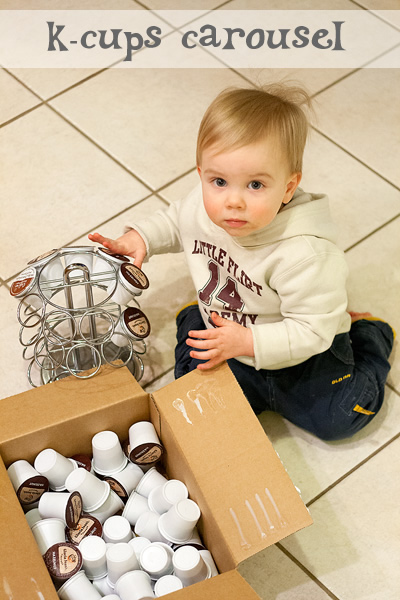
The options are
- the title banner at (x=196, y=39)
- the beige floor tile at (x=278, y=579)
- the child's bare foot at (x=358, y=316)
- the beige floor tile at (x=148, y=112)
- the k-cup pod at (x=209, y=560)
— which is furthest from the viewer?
the title banner at (x=196, y=39)

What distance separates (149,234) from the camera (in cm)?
117

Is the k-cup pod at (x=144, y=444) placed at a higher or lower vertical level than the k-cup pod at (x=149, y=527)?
higher

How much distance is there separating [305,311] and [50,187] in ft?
2.25

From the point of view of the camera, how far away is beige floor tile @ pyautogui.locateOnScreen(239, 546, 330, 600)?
107 cm

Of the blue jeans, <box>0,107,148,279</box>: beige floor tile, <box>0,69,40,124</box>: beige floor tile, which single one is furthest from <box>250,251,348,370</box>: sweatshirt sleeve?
<box>0,69,40,124</box>: beige floor tile

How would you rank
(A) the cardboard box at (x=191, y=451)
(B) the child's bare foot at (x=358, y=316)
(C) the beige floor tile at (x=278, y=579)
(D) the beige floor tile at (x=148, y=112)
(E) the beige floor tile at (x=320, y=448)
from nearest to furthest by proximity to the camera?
(A) the cardboard box at (x=191, y=451) < (C) the beige floor tile at (x=278, y=579) < (E) the beige floor tile at (x=320, y=448) < (B) the child's bare foot at (x=358, y=316) < (D) the beige floor tile at (x=148, y=112)

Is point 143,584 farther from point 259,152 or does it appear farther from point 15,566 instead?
point 259,152

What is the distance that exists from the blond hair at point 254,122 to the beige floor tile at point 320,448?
459 mm

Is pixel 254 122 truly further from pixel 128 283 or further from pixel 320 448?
pixel 320 448

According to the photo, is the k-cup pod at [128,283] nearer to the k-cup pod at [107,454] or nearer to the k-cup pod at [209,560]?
the k-cup pod at [107,454]

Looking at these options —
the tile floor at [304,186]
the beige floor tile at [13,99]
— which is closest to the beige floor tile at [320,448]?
the tile floor at [304,186]

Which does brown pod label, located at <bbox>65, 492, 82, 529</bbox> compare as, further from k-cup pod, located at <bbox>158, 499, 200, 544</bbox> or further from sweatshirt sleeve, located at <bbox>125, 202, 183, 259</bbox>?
sweatshirt sleeve, located at <bbox>125, 202, 183, 259</bbox>

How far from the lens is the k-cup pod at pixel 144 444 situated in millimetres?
1022

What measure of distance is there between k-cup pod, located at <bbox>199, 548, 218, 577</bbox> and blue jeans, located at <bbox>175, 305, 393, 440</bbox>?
0.28 m
